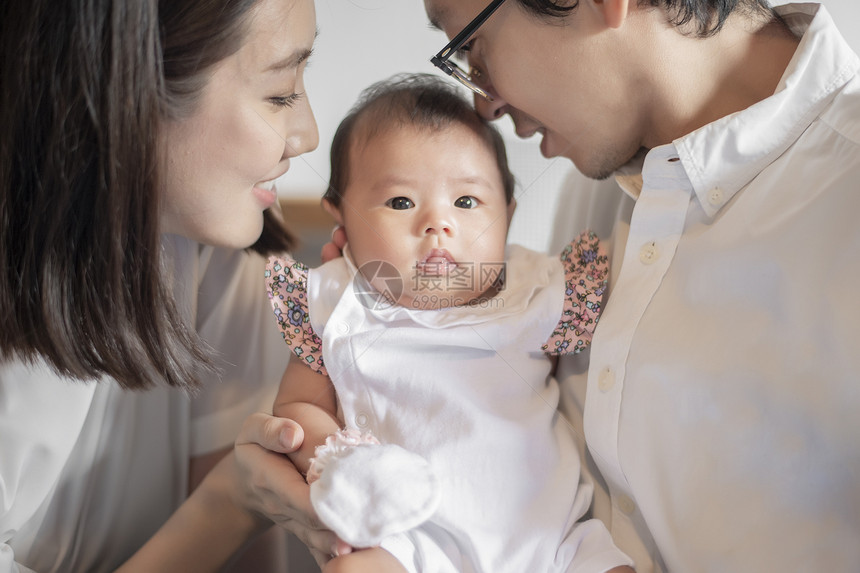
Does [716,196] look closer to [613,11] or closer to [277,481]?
[613,11]

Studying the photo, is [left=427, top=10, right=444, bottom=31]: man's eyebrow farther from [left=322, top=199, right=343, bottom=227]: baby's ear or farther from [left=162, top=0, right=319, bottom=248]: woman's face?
[left=322, top=199, right=343, bottom=227]: baby's ear

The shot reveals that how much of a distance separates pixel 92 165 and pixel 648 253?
0.61 metres

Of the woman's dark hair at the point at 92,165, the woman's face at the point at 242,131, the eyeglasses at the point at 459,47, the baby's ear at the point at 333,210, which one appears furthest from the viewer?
→ the baby's ear at the point at 333,210

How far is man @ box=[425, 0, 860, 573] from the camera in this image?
608mm

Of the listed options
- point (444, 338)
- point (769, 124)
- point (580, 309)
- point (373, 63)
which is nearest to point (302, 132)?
point (373, 63)

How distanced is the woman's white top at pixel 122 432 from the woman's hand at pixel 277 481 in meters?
0.18

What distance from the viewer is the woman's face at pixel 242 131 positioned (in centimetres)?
68

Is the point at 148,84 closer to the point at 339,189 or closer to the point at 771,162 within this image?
the point at 339,189

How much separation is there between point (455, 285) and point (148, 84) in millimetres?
428

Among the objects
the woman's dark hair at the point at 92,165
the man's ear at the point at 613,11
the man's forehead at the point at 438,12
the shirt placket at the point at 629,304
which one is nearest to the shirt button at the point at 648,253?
the shirt placket at the point at 629,304

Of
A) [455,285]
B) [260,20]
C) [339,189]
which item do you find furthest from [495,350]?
[260,20]

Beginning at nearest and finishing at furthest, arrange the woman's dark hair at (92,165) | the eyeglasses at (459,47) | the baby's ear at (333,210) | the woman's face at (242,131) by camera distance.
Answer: the woman's dark hair at (92,165), the woman's face at (242,131), the eyeglasses at (459,47), the baby's ear at (333,210)

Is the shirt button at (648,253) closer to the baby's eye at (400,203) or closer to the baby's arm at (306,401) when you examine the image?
the baby's eye at (400,203)

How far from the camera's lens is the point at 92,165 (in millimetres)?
620
